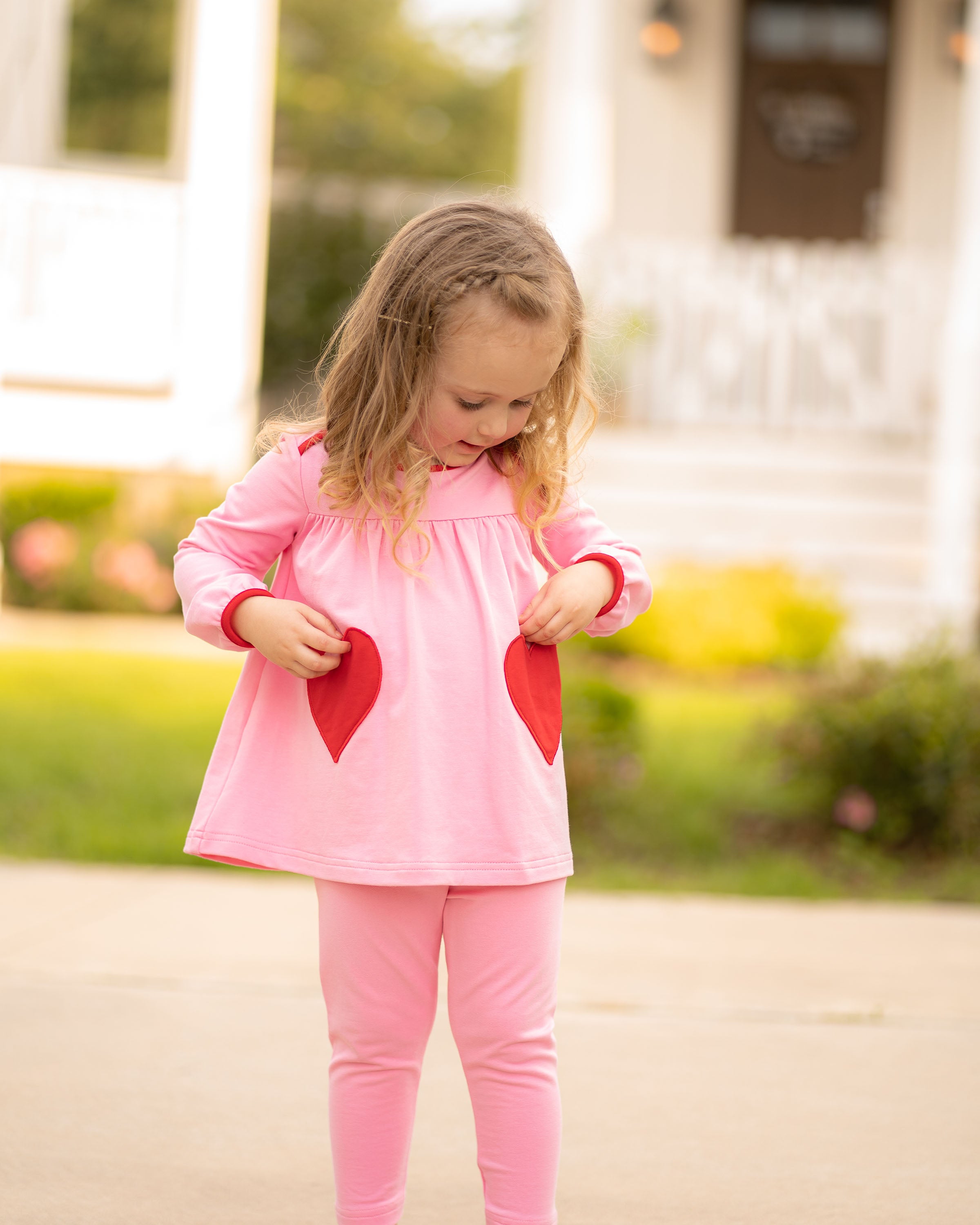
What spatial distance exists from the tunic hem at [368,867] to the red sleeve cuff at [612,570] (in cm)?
35

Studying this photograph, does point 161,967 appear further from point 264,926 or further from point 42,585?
point 42,585

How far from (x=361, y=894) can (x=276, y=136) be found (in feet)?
93.3

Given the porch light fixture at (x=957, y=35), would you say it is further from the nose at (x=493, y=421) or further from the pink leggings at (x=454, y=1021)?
the pink leggings at (x=454, y=1021)

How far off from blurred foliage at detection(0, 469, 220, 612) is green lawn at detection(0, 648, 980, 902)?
1.56 m

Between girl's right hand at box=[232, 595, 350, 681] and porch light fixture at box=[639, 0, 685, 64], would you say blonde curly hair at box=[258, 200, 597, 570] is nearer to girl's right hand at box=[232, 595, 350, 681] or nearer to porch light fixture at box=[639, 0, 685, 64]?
girl's right hand at box=[232, 595, 350, 681]

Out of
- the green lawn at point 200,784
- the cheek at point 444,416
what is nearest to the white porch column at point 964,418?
the green lawn at point 200,784

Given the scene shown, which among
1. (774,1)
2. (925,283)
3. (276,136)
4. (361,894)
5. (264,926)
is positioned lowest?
(264,926)

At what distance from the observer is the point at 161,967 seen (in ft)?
10.5

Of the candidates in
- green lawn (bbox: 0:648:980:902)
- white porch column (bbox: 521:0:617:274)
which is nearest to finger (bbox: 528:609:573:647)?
green lawn (bbox: 0:648:980:902)

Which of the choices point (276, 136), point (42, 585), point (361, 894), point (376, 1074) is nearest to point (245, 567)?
point (361, 894)

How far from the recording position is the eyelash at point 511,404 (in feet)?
5.95

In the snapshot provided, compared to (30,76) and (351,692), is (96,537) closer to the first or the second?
(30,76)

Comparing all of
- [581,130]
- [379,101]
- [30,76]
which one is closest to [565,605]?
[581,130]

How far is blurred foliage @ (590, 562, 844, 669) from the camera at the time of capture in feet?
23.0
